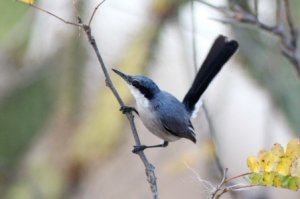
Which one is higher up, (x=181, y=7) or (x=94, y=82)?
(x=181, y=7)

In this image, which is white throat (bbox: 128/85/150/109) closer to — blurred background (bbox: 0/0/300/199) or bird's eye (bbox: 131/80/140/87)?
bird's eye (bbox: 131/80/140/87)

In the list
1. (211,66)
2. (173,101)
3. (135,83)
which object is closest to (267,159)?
(135,83)

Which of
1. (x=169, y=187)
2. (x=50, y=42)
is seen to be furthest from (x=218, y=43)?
(x=169, y=187)

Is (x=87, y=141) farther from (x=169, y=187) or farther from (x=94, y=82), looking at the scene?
(x=169, y=187)

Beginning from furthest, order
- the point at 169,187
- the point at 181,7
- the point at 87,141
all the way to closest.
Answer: the point at 169,187
the point at 181,7
the point at 87,141

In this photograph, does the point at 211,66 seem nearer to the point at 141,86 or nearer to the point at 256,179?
the point at 141,86

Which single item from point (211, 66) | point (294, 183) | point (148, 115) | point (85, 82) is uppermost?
point (85, 82)

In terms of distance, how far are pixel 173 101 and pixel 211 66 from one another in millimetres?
213

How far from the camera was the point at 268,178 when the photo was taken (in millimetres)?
1633

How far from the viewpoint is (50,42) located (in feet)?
11.0

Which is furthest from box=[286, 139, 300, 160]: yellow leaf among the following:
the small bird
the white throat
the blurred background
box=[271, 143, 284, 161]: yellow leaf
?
the blurred background

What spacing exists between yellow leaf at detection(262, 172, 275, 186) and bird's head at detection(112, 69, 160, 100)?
70 centimetres

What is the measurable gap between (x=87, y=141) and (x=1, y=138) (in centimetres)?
42

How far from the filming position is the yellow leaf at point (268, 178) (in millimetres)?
1626
